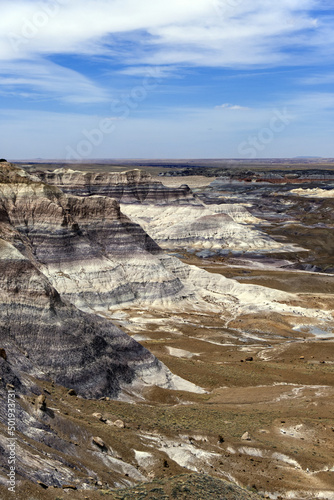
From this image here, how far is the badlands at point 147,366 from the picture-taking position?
1694 centimetres

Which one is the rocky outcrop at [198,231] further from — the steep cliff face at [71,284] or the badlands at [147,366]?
the steep cliff face at [71,284]

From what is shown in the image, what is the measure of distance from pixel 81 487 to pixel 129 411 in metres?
9.31

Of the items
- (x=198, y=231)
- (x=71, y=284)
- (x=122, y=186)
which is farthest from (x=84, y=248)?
(x=122, y=186)

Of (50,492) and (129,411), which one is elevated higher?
(50,492)

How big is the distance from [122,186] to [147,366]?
261 ft

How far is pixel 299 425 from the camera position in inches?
912

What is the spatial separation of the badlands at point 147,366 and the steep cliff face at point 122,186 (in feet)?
116

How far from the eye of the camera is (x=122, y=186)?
4198 inches

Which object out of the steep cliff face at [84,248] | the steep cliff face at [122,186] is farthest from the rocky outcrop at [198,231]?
the steep cliff face at [84,248]

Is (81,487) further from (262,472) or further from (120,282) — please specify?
(120,282)

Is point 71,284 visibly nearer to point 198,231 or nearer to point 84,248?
point 84,248

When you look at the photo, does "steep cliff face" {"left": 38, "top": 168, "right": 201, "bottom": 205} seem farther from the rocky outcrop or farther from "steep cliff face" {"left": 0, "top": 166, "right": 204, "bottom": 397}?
"steep cliff face" {"left": 0, "top": 166, "right": 204, "bottom": 397}

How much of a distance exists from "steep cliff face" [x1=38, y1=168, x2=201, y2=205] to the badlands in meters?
35.4

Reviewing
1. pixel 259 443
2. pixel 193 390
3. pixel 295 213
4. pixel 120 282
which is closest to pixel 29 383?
pixel 259 443
